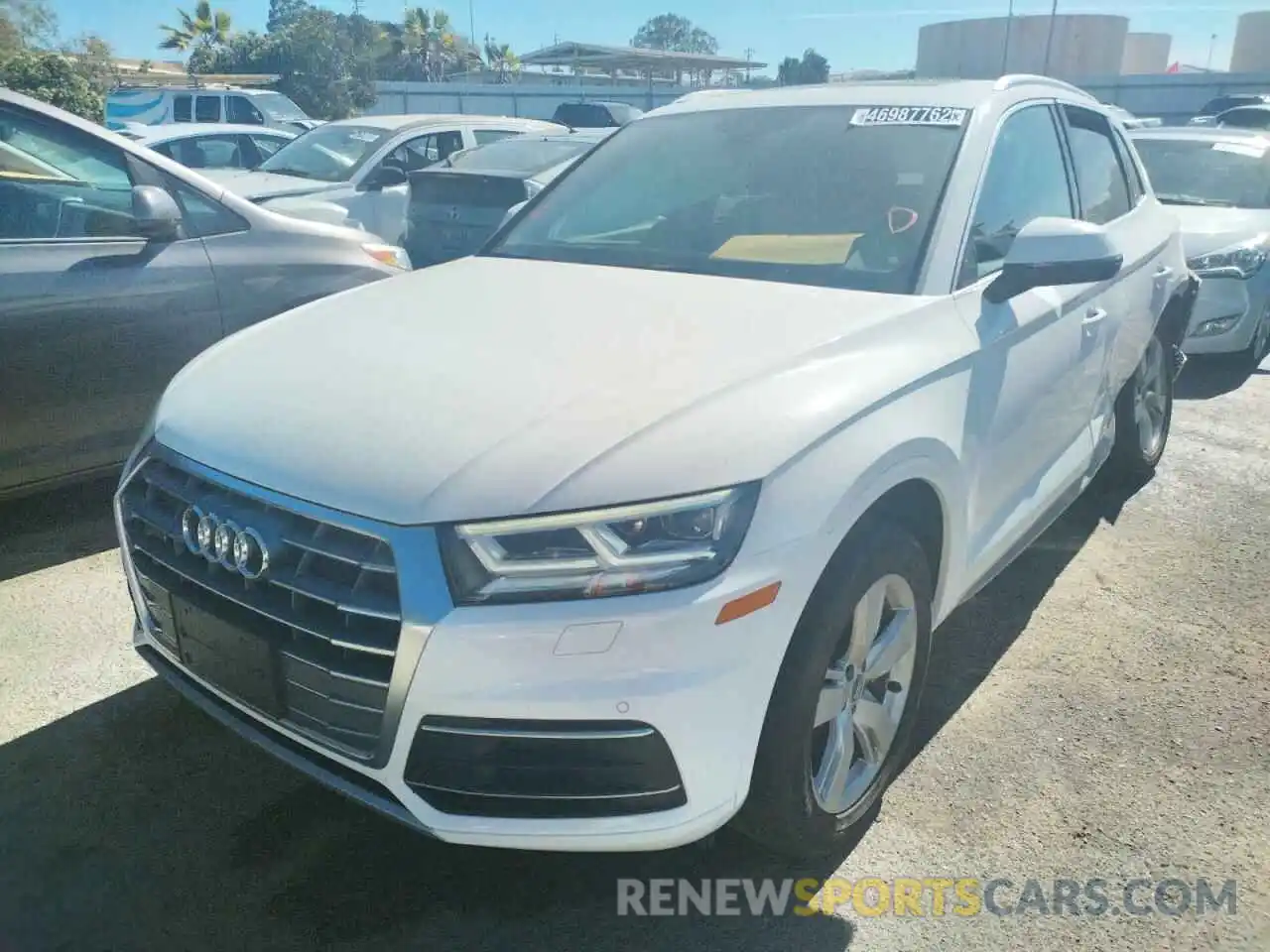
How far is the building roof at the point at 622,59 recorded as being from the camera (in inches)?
1529

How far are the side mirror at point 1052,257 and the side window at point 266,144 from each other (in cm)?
1165

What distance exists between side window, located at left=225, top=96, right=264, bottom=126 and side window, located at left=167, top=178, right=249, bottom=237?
685 inches

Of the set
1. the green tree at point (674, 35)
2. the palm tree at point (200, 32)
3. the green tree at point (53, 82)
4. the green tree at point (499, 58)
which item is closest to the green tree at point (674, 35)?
the green tree at point (674, 35)

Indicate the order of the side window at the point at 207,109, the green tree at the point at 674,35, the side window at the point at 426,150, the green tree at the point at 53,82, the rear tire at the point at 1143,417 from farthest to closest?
1. the green tree at the point at 674,35
2. the green tree at the point at 53,82
3. the side window at the point at 207,109
4. the side window at the point at 426,150
5. the rear tire at the point at 1143,417

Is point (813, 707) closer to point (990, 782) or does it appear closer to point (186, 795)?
point (990, 782)

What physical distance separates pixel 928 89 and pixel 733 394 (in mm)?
1741

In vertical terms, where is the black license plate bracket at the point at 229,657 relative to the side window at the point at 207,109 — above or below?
below

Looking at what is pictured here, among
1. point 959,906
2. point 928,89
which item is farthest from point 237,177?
point 959,906

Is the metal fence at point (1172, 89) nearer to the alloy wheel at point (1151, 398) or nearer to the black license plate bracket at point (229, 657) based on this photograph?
the alloy wheel at point (1151, 398)

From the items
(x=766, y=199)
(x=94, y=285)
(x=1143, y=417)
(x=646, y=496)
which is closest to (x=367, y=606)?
(x=646, y=496)

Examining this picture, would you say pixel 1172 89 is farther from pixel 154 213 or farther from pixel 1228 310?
pixel 154 213

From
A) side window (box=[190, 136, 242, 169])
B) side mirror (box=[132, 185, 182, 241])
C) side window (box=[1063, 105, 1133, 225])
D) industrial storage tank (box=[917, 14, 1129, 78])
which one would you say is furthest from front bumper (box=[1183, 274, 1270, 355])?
industrial storage tank (box=[917, 14, 1129, 78])

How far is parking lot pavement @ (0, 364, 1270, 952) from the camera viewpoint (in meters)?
2.25

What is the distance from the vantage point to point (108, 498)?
4.53m
